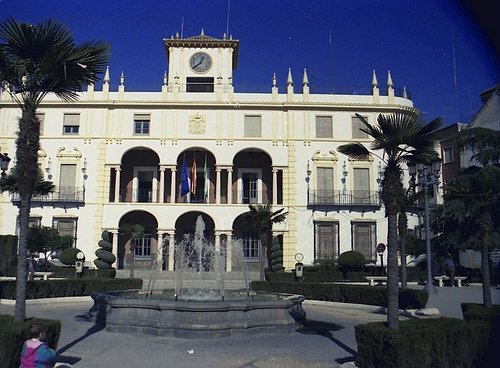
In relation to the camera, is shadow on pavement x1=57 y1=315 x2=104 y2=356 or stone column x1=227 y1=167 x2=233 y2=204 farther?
stone column x1=227 y1=167 x2=233 y2=204

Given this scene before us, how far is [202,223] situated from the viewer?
37062 mm

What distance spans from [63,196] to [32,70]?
96.1 ft

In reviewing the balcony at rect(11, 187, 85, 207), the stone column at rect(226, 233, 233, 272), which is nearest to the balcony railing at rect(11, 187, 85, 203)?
the balcony at rect(11, 187, 85, 207)

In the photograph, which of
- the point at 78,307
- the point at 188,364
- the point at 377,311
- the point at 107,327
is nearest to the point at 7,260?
the point at 78,307

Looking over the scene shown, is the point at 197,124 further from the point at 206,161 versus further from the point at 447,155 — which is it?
the point at 447,155

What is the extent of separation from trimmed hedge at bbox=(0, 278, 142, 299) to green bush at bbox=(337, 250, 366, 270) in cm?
1504

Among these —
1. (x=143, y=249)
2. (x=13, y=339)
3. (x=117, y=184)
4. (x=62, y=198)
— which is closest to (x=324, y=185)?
(x=143, y=249)

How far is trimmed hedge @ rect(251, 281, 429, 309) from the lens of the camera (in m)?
15.9

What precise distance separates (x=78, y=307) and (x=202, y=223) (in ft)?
65.0

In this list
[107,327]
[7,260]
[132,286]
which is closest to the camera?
[107,327]

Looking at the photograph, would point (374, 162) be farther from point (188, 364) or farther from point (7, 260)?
point (188, 364)

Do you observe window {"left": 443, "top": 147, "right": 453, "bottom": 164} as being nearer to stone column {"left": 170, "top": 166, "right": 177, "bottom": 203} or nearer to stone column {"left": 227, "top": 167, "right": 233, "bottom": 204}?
stone column {"left": 227, "top": 167, "right": 233, "bottom": 204}

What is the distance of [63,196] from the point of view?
36.2 meters

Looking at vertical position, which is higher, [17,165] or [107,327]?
[17,165]
